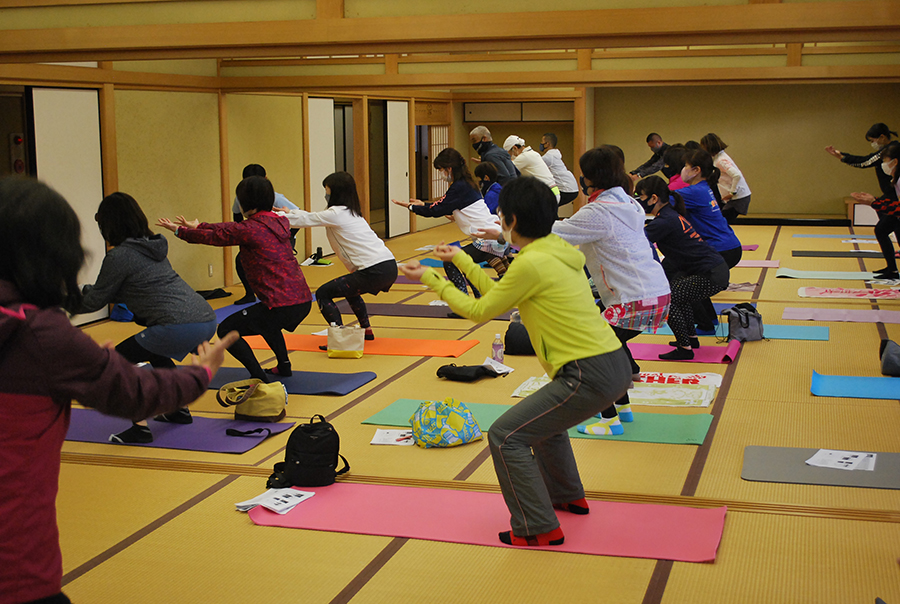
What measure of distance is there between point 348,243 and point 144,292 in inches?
78.4

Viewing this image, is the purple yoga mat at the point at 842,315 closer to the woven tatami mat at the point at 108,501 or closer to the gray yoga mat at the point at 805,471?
the gray yoga mat at the point at 805,471

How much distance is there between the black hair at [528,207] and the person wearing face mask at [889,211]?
588 centimetres

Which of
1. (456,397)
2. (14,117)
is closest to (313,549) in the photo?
(456,397)

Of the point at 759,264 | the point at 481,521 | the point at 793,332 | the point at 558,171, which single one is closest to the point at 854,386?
the point at 793,332

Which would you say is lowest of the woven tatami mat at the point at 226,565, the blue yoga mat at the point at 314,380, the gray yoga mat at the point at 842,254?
the woven tatami mat at the point at 226,565

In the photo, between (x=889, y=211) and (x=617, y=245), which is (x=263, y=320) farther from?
(x=889, y=211)

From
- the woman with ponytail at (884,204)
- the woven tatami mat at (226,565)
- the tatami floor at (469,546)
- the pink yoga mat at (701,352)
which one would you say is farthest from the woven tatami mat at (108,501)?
the woman with ponytail at (884,204)

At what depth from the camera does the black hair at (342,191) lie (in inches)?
229

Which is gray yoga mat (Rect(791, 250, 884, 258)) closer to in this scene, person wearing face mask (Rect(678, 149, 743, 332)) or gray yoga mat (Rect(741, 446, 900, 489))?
person wearing face mask (Rect(678, 149, 743, 332))

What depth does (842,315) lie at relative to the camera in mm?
6922

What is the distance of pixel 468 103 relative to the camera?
14836 millimetres

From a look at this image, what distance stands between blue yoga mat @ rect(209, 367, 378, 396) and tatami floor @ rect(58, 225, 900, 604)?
92 millimetres

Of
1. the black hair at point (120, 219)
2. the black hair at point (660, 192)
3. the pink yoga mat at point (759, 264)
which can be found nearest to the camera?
the black hair at point (120, 219)

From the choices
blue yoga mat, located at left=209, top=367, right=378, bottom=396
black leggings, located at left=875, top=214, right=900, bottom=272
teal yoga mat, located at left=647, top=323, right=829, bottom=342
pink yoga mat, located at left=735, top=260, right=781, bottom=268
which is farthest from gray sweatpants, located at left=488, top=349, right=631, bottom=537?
pink yoga mat, located at left=735, top=260, right=781, bottom=268
